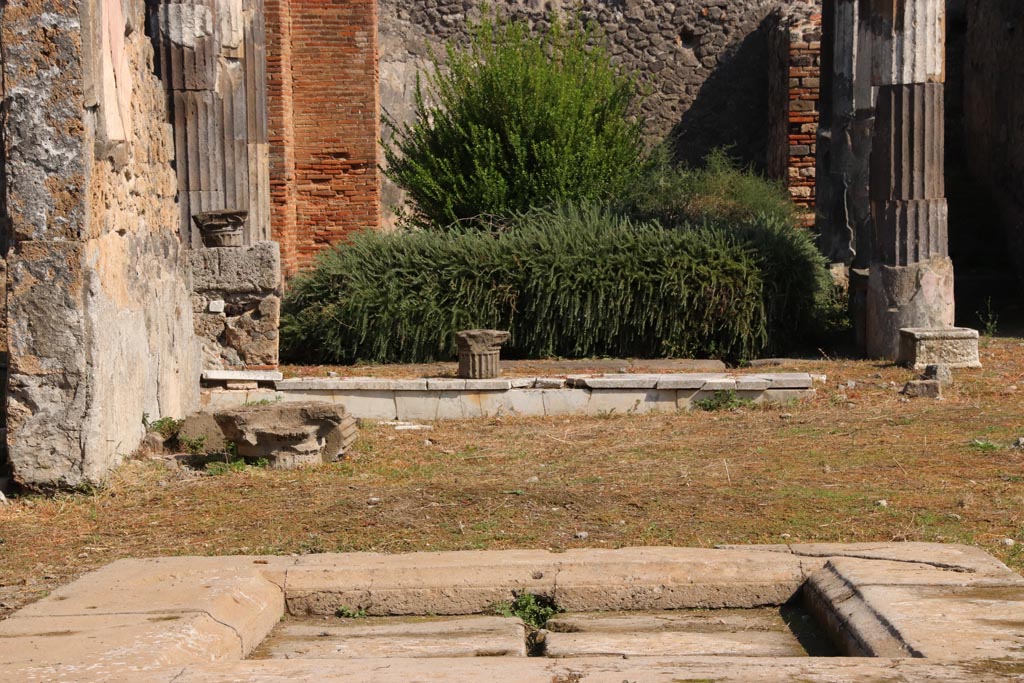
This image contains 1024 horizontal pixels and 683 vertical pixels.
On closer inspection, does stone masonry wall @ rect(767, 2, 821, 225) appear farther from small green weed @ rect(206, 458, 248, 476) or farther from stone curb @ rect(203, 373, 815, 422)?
small green weed @ rect(206, 458, 248, 476)

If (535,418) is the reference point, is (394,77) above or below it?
above

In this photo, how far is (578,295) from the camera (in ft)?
38.5

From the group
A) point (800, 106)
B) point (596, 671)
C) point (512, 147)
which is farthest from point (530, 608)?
point (800, 106)

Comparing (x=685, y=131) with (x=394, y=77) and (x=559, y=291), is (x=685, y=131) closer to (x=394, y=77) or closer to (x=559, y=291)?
(x=394, y=77)

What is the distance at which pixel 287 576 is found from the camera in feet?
15.7

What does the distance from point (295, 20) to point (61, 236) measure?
10.5 meters

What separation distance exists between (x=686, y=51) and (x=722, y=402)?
12826 mm

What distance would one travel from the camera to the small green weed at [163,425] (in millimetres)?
7844

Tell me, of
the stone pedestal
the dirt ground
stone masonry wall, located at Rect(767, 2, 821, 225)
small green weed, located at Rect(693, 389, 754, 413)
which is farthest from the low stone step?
stone masonry wall, located at Rect(767, 2, 821, 225)

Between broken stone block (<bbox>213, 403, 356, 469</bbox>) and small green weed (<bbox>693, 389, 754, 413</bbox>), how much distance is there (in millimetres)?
3099

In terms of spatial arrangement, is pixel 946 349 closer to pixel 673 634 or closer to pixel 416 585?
pixel 673 634

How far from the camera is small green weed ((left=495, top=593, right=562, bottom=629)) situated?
15.3 feet

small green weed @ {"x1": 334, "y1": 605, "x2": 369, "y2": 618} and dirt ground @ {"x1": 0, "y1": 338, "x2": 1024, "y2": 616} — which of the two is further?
dirt ground @ {"x1": 0, "y1": 338, "x2": 1024, "y2": 616}

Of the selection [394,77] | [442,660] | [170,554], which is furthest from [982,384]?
[394,77]
